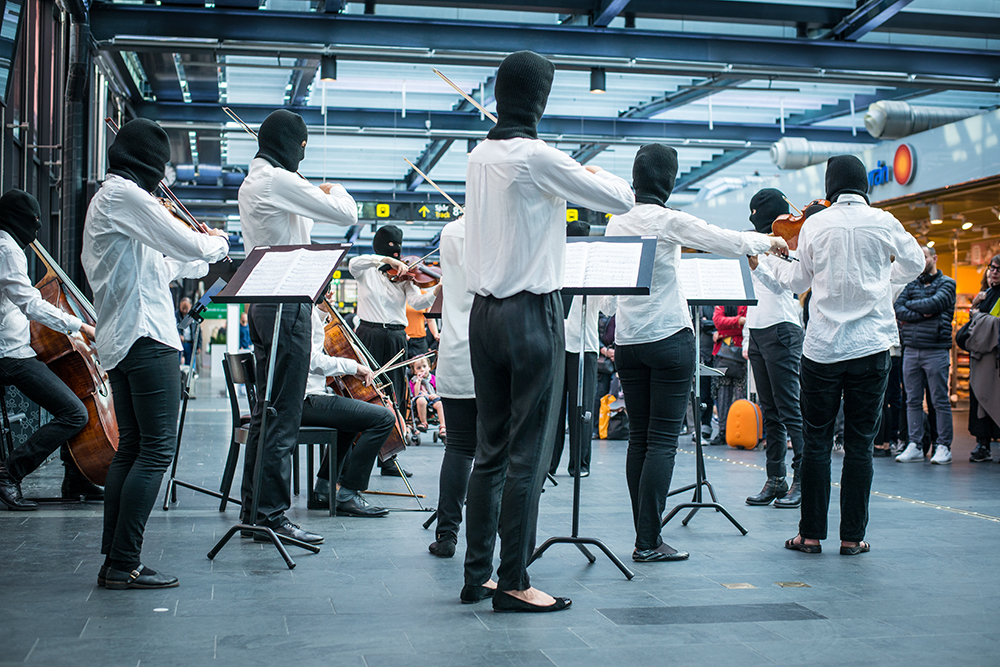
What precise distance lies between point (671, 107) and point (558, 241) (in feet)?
31.2

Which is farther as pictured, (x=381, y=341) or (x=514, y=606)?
(x=381, y=341)

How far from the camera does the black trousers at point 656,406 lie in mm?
3654

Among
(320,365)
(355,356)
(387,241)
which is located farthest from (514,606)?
(387,241)

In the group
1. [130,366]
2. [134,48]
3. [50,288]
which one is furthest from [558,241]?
[134,48]

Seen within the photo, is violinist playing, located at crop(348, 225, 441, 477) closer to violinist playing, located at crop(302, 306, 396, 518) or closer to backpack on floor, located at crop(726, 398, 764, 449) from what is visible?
violinist playing, located at crop(302, 306, 396, 518)

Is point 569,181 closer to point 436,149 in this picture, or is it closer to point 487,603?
point 487,603

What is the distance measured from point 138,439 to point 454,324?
4.33 feet

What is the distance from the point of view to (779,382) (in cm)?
516

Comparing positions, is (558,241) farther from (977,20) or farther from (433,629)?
(977,20)

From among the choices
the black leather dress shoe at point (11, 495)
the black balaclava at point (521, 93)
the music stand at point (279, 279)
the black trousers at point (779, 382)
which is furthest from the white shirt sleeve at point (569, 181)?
the black leather dress shoe at point (11, 495)

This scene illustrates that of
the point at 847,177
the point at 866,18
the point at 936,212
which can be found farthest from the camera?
the point at 936,212

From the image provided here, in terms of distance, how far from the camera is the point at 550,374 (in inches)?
113

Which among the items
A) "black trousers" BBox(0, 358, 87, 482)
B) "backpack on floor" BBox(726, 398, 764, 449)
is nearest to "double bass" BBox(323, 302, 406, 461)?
"black trousers" BBox(0, 358, 87, 482)

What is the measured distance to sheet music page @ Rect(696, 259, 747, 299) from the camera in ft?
14.3
